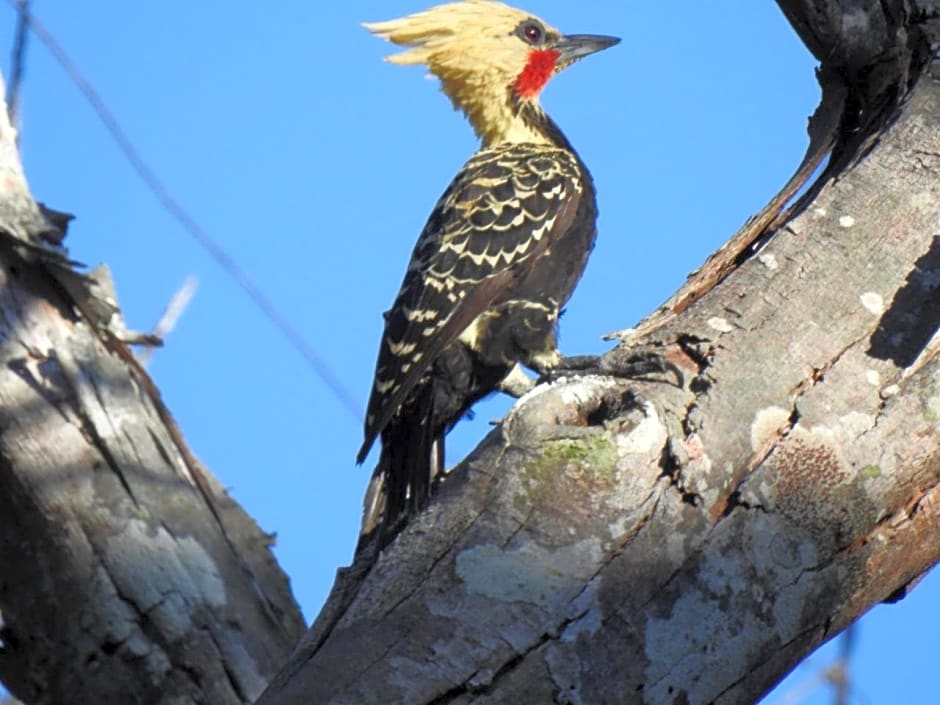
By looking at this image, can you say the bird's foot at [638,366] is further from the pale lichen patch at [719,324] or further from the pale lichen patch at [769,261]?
the pale lichen patch at [769,261]

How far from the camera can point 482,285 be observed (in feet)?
18.4

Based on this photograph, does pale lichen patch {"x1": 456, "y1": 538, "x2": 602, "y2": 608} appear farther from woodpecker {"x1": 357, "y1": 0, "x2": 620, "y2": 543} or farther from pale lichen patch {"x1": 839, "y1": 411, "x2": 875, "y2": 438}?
woodpecker {"x1": 357, "y1": 0, "x2": 620, "y2": 543}

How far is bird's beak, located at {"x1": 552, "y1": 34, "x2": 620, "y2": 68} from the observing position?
710cm

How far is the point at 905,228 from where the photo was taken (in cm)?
367

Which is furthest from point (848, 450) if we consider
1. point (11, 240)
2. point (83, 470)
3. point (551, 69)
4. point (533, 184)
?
point (551, 69)

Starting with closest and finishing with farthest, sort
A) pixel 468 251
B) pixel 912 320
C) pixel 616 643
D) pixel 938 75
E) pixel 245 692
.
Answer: pixel 616 643 < pixel 912 320 < pixel 245 692 < pixel 938 75 < pixel 468 251

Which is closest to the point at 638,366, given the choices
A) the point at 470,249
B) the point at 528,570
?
the point at 528,570

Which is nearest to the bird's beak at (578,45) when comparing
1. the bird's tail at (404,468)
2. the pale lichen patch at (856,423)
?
the bird's tail at (404,468)

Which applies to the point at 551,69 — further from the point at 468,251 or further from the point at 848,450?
the point at 848,450

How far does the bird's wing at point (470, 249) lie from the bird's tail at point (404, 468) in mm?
138

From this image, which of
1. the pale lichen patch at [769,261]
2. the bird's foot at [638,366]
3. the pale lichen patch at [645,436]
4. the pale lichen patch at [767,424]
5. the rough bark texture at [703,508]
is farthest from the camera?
the pale lichen patch at [769,261]

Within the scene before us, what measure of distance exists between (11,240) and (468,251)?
1.97m

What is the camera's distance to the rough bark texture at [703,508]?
282 cm

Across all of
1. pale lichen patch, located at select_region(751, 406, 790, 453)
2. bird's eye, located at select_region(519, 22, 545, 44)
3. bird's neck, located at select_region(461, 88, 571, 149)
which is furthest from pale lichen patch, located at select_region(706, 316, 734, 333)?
bird's eye, located at select_region(519, 22, 545, 44)
